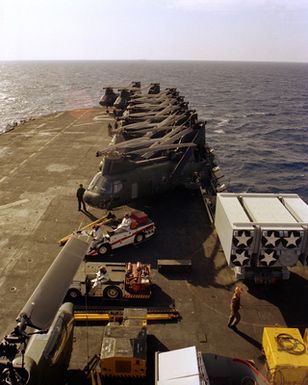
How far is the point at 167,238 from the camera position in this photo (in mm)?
20484

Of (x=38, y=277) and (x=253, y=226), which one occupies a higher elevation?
(x=253, y=226)

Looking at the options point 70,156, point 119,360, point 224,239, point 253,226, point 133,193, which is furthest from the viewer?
point 70,156

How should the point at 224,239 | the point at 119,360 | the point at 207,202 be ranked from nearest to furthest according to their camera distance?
the point at 119,360 → the point at 224,239 → the point at 207,202

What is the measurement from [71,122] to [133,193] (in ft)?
110

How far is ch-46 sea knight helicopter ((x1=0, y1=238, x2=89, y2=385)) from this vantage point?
265 inches

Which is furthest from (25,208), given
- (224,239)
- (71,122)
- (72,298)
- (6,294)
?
(71,122)

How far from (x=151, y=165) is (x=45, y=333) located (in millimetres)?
16928

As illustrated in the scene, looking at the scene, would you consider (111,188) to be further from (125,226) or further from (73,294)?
(73,294)

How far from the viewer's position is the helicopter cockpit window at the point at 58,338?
31.5 feet

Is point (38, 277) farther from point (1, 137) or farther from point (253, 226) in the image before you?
point (1, 137)

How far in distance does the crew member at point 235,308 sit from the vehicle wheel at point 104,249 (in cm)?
699

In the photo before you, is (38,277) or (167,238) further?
(167,238)

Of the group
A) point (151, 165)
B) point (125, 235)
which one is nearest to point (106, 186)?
point (151, 165)

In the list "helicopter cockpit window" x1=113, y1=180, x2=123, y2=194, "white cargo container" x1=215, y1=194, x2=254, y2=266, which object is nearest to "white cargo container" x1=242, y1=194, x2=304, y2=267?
"white cargo container" x1=215, y1=194, x2=254, y2=266
